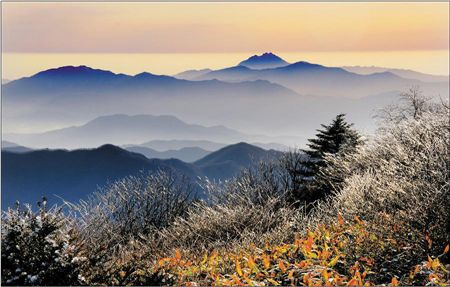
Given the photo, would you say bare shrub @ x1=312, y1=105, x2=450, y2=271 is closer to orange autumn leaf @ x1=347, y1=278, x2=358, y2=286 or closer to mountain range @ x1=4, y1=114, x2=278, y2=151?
orange autumn leaf @ x1=347, y1=278, x2=358, y2=286

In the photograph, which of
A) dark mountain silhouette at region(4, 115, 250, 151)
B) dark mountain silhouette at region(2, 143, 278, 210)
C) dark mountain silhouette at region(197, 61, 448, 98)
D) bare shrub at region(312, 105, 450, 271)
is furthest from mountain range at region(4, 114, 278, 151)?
dark mountain silhouette at region(2, 143, 278, 210)

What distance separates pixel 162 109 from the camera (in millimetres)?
29281

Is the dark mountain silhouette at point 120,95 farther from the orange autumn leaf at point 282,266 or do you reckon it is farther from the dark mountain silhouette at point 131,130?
the orange autumn leaf at point 282,266

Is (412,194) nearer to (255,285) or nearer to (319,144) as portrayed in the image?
(255,285)

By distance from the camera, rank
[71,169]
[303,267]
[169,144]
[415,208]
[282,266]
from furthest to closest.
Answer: [71,169] → [169,144] → [415,208] → [303,267] → [282,266]

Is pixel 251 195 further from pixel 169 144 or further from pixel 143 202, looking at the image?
pixel 169 144

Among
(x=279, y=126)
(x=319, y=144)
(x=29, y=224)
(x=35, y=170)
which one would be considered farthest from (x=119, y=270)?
(x=35, y=170)

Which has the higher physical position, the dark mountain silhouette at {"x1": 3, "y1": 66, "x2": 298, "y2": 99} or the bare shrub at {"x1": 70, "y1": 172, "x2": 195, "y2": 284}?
the dark mountain silhouette at {"x1": 3, "y1": 66, "x2": 298, "y2": 99}

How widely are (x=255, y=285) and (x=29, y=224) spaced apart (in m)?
2.75

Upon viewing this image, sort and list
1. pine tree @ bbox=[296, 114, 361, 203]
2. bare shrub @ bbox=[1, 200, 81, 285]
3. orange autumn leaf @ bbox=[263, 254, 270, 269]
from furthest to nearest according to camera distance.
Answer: pine tree @ bbox=[296, 114, 361, 203] < orange autumn leaf @ bbox=[263, 254, 270, 269] < bare shrub @ bbox=[1, 200, 81, 285]

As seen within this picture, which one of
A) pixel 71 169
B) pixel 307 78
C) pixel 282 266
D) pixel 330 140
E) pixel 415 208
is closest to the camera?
pixel 282 266

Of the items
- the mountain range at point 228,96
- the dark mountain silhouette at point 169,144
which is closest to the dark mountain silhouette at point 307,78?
the mountain range at point 228,96

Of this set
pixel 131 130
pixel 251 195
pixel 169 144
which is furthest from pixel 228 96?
pixel 169 144

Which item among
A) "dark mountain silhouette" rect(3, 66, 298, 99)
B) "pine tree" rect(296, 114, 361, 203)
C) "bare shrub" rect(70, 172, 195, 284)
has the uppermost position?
"dark mountain silhouette" rect(3, 66, 298, 99)
